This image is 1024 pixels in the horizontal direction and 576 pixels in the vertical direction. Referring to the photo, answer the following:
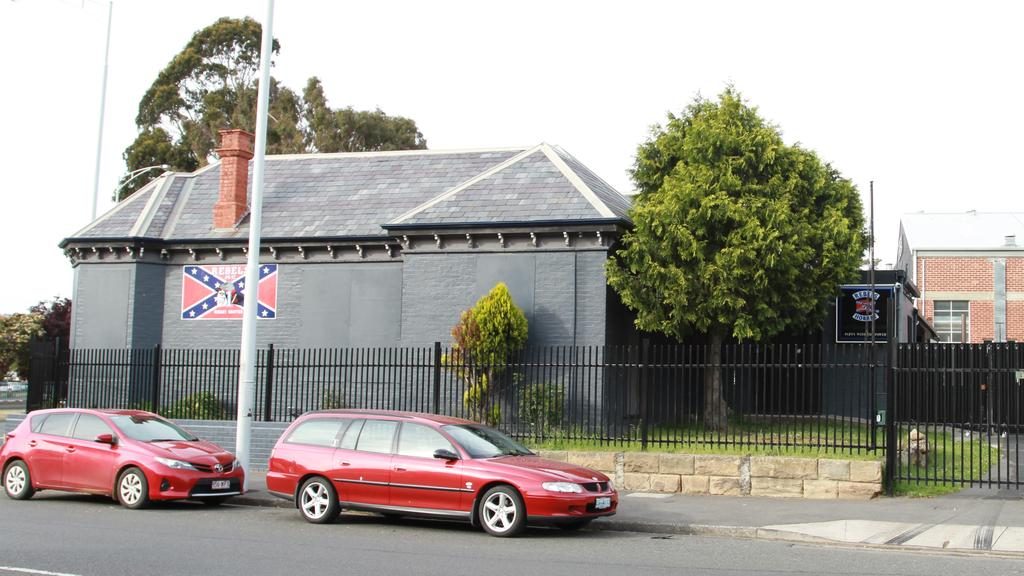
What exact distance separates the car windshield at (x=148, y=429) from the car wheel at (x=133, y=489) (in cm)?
53

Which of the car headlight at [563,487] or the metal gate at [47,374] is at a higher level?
the metal gate at [47,374]

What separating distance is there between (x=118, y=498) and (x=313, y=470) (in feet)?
10.8

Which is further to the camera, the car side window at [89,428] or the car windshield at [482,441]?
the car side window at [89,428]

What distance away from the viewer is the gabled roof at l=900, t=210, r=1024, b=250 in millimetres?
49219

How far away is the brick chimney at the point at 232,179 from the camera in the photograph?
24.3m

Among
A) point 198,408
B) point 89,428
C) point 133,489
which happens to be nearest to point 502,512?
point 133,489

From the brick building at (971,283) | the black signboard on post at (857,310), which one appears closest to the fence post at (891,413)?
the black signboard on post at (857,310)

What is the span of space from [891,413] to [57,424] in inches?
471

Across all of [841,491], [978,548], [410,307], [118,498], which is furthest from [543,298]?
[978,548]

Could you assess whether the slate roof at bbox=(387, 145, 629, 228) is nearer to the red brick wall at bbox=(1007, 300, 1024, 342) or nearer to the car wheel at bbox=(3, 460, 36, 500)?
the car wheel at bbox=(3, 460, 36, 500)

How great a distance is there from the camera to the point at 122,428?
1452cm

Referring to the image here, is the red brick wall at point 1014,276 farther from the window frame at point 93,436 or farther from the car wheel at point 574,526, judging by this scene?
the window frame at point 93,436

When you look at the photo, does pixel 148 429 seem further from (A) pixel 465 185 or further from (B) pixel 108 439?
(A) pixel 465 185

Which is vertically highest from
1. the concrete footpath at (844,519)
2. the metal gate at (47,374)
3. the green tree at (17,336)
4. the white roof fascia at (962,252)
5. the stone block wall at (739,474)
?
the white roof fascia at (962,252)
